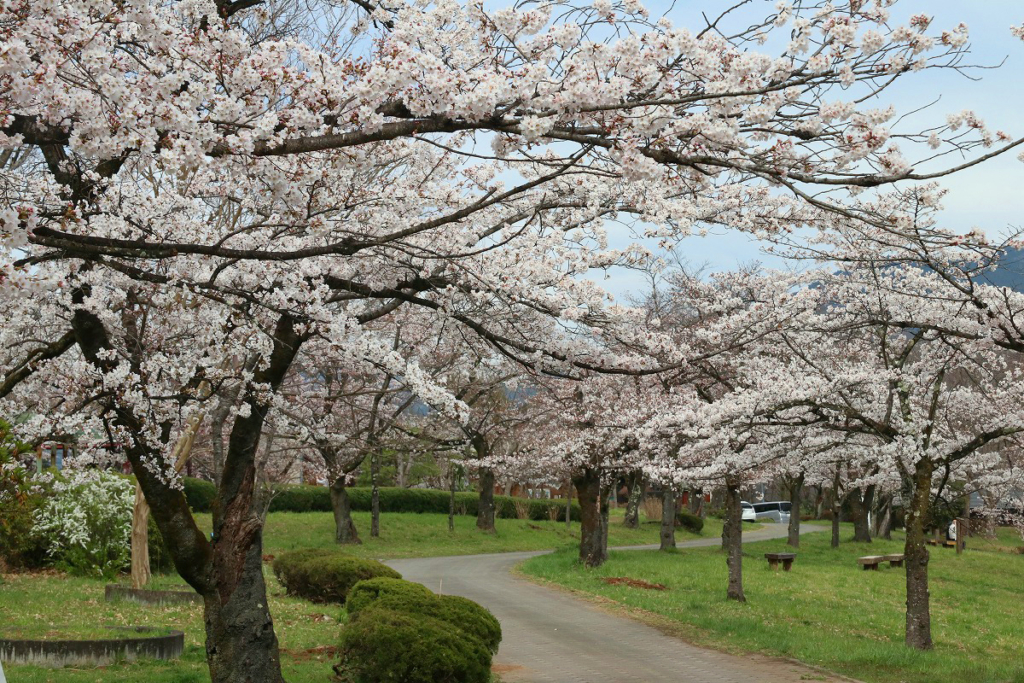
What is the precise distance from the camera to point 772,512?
219ft

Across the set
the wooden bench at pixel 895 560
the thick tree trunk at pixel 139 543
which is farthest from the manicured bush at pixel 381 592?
the wooden bench at pixel 895 560

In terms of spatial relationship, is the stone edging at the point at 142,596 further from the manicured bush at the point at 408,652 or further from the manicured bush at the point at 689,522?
the manicured bush at the point at 689,522

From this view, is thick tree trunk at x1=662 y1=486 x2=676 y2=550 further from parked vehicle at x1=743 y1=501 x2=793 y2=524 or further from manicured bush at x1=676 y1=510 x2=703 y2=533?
parked vehicle at x1=743 y1=501 x2=793 y2=524

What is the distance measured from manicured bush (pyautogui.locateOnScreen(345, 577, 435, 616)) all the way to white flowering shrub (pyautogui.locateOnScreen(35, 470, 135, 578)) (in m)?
8.89

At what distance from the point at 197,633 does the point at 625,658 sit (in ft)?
19.5

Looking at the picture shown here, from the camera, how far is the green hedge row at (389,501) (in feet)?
101

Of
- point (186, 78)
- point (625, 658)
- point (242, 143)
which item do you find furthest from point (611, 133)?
point (625, 658)

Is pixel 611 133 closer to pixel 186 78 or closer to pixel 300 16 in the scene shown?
pixel 186 78

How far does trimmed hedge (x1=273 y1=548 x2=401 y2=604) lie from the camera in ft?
49.1

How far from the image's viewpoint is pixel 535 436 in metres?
24.7

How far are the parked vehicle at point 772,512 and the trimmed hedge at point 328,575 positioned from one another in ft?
175

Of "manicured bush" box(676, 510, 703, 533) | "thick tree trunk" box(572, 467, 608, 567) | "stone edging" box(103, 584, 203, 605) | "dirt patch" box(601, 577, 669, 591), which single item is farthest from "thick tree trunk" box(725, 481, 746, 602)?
"manicured bush" box(676, 510, 703, 533)

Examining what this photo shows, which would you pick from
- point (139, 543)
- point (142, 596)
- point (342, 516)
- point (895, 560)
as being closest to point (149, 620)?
point (142, 596)

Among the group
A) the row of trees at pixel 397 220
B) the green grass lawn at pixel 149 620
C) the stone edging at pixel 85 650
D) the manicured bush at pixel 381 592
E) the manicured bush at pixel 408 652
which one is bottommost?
the green grass lawn at pixel 149 620
